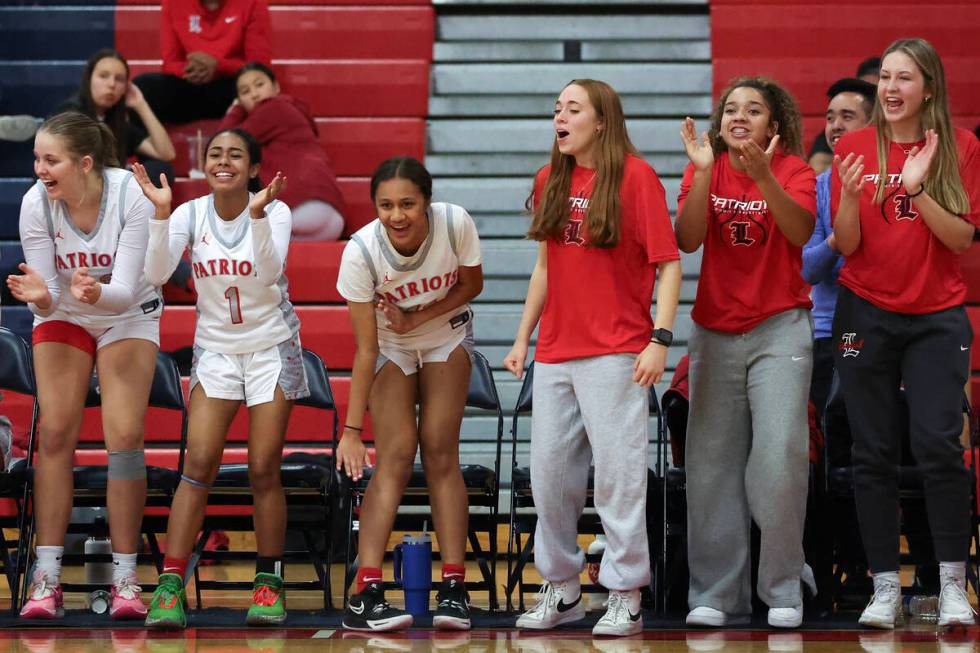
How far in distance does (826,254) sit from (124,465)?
94.1 inches

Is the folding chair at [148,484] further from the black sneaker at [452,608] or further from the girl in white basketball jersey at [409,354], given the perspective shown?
the black sneaker at [452,608]

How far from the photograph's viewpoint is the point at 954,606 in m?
3.92

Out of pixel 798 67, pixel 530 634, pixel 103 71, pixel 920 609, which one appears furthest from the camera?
pixel 798 67

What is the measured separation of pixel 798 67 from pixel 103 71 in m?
3.46

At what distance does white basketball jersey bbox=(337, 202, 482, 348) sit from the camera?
4.12 m

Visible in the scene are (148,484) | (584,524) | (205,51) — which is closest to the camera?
(148,484)

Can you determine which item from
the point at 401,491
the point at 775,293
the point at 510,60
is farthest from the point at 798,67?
the point at 401,491

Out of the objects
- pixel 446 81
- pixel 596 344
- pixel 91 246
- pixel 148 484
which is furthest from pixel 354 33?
pixel 596 344

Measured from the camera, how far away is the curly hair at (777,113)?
407cm

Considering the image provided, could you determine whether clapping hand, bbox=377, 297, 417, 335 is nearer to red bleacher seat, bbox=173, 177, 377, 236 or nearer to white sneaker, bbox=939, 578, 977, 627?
white sneaker, bbox=939, 578, 977, 627

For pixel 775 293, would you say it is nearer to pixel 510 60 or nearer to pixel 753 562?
pixel 753 562

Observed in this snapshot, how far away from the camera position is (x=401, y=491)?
4164 millimetres

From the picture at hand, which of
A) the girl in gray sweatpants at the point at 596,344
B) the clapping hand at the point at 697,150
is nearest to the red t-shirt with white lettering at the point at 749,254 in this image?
the clapping hand at the point at 697,150

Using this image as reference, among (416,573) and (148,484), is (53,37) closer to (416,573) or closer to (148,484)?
(148,484)
